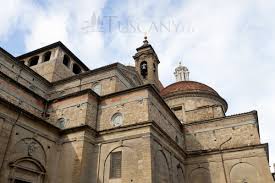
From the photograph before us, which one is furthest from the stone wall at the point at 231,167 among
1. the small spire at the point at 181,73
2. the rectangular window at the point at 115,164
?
the small spire at the point at 181,73

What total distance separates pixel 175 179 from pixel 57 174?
7.72 meters

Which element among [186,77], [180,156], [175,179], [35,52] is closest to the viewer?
[175,179]

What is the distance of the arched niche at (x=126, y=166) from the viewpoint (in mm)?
13500

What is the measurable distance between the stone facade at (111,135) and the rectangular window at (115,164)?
0.06m

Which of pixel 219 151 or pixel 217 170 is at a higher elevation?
pixel 219 151

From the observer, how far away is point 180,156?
749 inches

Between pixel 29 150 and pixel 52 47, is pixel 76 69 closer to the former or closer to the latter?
pixel 52 47

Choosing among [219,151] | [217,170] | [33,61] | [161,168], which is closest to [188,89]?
[219,151]

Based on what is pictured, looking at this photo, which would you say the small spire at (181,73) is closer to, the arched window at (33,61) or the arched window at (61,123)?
the arched window at (33,61)

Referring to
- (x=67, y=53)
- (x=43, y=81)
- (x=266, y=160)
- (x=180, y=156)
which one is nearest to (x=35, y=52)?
(x=67, y=53)

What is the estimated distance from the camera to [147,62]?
95.4ft

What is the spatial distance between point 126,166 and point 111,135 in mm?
2197

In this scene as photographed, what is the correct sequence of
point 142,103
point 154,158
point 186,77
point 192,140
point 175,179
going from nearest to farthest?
point 154,158
point 142,103
point 175,179
point 192,140
point 186,77

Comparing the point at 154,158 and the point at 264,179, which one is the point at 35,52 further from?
the point at 264,179
